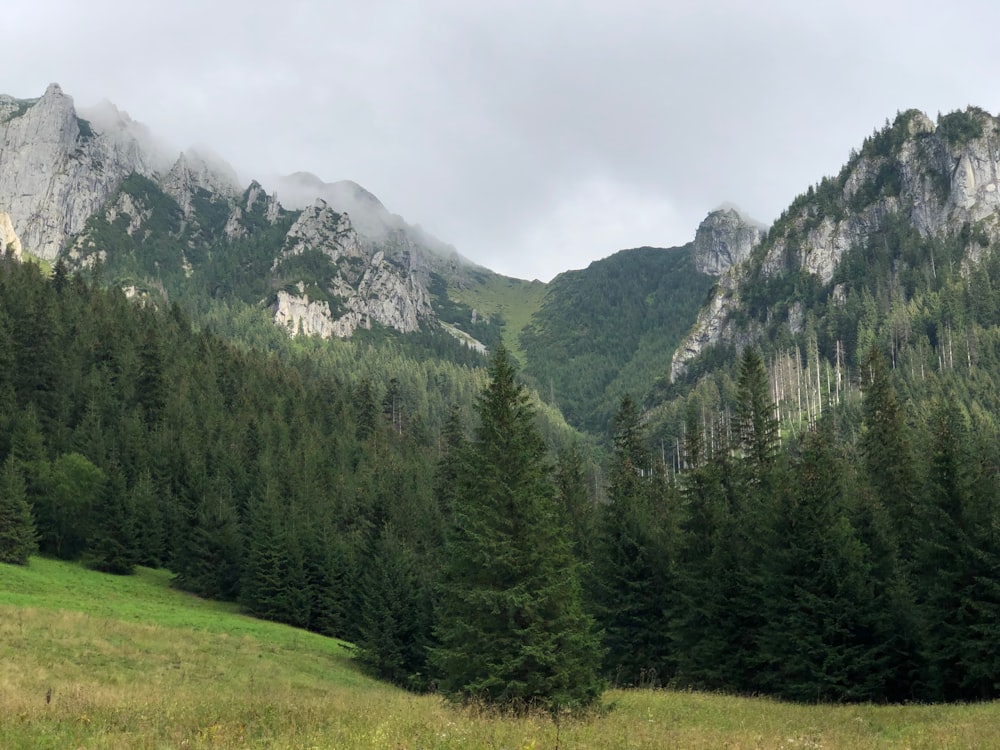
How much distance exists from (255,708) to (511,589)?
9978mm

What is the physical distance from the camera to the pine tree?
5534cm

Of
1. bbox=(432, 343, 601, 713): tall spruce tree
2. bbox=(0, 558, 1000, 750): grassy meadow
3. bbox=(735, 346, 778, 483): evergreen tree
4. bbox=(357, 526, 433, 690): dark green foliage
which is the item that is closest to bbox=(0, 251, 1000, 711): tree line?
bbox=(432, 343, 601, 713): tall spruce tree

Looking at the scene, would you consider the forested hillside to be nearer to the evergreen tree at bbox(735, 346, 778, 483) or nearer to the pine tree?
the pine tree

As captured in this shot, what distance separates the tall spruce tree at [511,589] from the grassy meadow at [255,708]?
1.76 metres

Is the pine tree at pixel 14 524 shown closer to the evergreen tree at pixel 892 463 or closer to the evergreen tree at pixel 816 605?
the evergreen tree at pixel 816 605

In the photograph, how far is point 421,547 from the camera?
76938mm

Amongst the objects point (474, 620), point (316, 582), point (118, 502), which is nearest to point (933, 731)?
point (474, 620)

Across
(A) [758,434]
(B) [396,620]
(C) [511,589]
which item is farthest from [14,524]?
(A) [758,434]

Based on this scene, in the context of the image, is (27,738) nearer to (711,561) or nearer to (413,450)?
(711,561)

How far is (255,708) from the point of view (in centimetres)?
1507

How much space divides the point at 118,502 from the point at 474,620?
56.2m

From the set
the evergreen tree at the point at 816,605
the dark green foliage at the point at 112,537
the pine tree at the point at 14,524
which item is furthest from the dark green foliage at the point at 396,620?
the pine tree at the point at 14,524

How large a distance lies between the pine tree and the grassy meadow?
7925 mm

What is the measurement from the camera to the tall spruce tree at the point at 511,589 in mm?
22438
